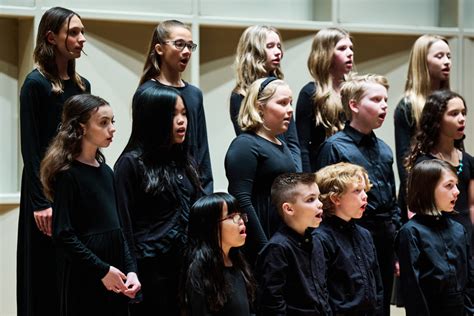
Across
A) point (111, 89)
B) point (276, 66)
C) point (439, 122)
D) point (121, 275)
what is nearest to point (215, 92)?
point (111, 89)

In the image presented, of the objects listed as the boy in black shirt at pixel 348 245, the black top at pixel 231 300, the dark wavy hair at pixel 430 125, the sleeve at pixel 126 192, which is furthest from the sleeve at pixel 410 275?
the sleeve at pixel 126 192

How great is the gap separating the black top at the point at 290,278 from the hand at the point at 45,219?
785 millimetres

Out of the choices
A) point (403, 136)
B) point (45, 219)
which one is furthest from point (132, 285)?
point (403, 136)

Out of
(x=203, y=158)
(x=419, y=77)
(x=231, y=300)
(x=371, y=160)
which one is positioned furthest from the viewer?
(x=419, y=77)

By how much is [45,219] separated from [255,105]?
96 centimetres

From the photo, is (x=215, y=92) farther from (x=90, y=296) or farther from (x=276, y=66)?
(x=90, y=296)

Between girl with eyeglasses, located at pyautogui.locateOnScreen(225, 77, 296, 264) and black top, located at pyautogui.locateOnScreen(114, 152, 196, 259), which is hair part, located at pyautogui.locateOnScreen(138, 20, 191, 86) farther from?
black top, located at pyautogui.locateOnScreen(114, 152, 196, 259)

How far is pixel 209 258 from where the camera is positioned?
131 inches

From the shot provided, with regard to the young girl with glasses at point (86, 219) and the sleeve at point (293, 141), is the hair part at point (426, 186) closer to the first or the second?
the sleeve at point (293, 141)

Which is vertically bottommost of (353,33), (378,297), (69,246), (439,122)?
(378,297)

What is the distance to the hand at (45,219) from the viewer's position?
358cm

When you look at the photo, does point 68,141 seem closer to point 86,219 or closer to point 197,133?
point 86,219

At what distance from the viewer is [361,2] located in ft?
19.0

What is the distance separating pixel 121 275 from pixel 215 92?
2268 mm
